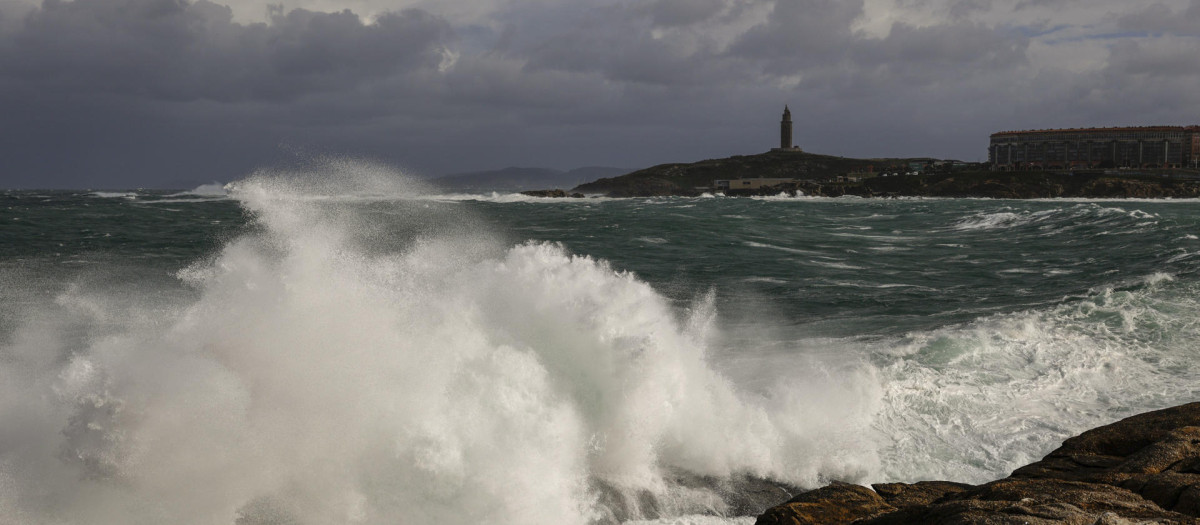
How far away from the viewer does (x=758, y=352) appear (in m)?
13.5

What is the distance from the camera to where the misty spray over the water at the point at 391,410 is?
727 cm

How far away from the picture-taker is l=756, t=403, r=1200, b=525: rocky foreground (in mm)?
4516

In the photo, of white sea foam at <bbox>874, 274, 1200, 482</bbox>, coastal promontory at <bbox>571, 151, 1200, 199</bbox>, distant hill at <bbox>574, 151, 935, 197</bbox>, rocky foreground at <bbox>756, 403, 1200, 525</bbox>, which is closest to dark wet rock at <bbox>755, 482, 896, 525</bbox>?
rocky foreground at <bbox>756, 403, 1200, 525</bbox>

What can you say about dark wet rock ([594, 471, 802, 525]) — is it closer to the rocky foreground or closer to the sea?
the sea

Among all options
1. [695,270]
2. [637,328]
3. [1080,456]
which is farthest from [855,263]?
[1080,456]

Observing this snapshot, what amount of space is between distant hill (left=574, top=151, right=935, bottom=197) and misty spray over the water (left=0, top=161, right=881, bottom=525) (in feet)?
458

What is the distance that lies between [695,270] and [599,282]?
11974mm

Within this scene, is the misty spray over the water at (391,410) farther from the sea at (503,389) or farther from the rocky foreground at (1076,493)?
the rocky foreground at (1076,493)

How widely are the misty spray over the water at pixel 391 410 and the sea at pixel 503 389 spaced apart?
26 mm

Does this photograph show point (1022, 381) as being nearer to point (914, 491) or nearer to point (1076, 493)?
point (914, 491)

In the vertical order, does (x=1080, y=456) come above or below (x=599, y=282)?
below

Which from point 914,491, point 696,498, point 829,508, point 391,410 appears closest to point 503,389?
point 391,410

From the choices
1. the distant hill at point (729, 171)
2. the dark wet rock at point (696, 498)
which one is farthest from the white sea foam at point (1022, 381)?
the distant hill at point (729, 171)

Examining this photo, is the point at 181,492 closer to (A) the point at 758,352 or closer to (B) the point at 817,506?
(B) the point at 817,506
